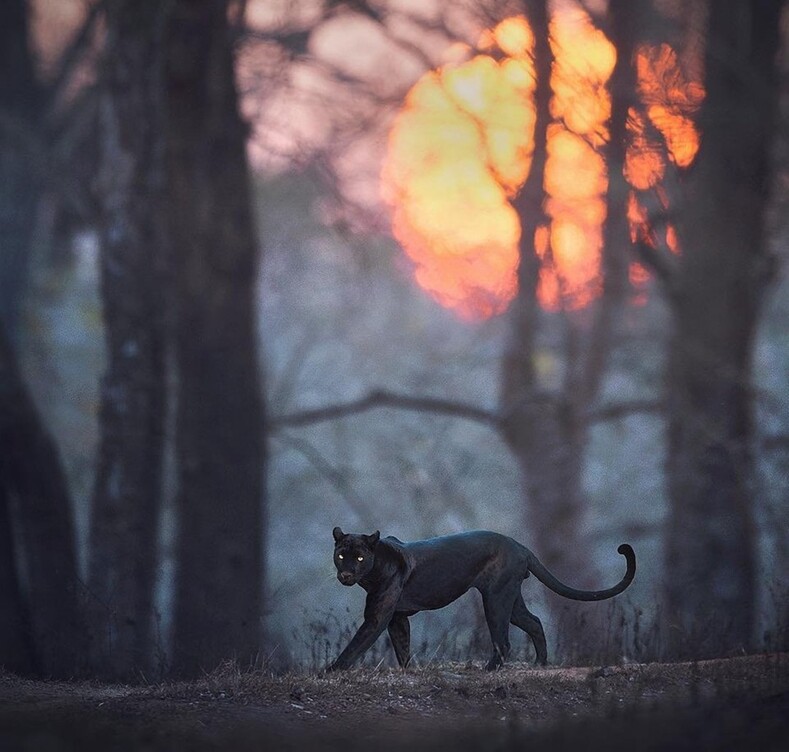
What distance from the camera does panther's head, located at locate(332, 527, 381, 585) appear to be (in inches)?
335

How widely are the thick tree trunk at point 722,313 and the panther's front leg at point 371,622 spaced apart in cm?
1036

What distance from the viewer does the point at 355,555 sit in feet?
28.0

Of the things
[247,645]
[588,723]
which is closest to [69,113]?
[247,645]

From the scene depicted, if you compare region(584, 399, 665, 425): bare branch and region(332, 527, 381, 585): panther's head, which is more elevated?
region(584, 399, 665, 425): bare branch

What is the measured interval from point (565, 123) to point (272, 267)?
13.0 meters

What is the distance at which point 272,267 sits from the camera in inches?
1217

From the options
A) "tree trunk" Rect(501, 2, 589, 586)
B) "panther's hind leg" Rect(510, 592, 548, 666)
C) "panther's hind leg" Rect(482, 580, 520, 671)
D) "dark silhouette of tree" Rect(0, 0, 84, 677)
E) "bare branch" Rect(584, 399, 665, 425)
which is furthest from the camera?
"bare branch" Rect(584, 399, 665, 425)

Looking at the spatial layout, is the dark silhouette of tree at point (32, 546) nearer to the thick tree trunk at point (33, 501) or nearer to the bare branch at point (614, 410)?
the thick tree trunk at point (33, 501)

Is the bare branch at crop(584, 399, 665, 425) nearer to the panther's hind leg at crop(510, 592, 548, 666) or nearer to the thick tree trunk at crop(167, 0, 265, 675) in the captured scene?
the thick tree trunk at crop(167, 0, 265, 675)

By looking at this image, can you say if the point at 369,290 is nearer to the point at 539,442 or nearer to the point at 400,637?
the point at 539,442

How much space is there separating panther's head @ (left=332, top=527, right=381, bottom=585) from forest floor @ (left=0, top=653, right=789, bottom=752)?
2.19 feet

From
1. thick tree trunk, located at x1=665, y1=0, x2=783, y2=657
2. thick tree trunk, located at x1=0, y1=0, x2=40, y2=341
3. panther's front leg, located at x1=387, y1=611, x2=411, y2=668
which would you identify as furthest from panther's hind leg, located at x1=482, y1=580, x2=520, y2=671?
thick tree trunk, located at x1=0, y1=0, x2=40, y2=341

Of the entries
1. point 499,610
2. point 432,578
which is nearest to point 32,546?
point 432,578

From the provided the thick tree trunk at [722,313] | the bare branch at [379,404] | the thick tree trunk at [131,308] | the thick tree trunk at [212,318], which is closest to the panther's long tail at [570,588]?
the thick tree trunk at [131,308]
